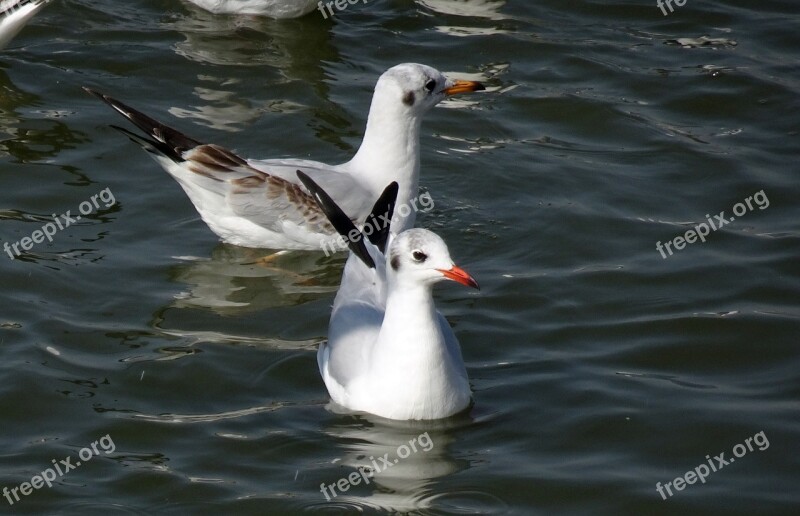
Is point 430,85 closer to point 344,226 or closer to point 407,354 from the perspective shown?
point 344,226

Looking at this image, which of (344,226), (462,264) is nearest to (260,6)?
(462,264)

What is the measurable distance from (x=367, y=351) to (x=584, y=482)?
4.39ft

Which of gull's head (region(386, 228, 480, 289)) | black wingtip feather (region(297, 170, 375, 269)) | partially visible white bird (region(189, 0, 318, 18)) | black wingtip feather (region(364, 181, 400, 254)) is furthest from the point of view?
partially visible white bird (region(189, 0, 318, 18))

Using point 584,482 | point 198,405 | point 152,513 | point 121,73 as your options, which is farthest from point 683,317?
point 121,73

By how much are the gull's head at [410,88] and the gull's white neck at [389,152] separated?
0.08ft

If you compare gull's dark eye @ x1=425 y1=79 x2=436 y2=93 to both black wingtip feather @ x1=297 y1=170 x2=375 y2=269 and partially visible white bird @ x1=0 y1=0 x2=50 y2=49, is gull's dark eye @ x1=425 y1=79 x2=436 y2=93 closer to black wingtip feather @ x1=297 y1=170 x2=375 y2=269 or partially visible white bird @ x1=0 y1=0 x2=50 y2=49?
black wingtip feather @ x1=297 y1=170 x2=375 y2=269

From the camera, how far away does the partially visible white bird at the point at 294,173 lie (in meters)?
8.66

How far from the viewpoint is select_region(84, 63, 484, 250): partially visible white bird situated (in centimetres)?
866

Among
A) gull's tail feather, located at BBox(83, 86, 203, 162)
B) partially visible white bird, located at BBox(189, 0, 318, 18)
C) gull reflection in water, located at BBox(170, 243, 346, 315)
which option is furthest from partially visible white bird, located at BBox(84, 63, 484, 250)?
partially visible white bird, located at BBox(189, 0, 318, 18)

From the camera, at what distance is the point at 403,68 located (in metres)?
8.87

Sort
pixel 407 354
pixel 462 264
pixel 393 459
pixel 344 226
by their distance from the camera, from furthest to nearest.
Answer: pixel 462 264, pixel 344 226, pixel 407 354, pixel 393 459

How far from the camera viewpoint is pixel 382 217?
7.67 metres

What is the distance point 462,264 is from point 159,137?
202 centimetres

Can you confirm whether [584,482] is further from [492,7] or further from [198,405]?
[492,7]
